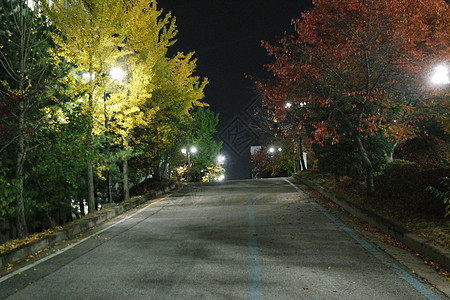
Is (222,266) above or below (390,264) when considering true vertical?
above

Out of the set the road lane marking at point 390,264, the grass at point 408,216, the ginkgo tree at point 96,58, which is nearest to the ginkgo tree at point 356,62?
the grass at point 408,216

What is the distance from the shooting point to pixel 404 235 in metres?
7.35

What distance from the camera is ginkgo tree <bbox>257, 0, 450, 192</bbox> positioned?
38.8ft

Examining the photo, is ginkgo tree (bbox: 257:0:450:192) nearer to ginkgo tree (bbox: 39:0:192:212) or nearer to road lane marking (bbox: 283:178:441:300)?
road lane marking (bbox: 283:178:441:300)

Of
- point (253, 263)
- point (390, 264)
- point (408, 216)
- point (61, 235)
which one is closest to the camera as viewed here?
point (390, 264)

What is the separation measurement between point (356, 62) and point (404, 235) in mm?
7141

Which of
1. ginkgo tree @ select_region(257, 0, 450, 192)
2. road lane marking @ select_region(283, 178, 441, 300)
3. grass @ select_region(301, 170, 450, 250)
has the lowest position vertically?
road lane marking @ select_region(283, 178, 441, 300)

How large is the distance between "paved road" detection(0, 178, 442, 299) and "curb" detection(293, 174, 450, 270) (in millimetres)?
660

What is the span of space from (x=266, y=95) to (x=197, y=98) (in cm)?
1027

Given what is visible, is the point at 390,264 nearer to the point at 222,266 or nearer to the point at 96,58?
the point at 222,266

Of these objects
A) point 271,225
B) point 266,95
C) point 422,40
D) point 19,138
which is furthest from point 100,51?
point 422,40

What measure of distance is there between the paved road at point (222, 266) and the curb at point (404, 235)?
66cm

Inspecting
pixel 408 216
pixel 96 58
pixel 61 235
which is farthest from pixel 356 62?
pixel 61 235

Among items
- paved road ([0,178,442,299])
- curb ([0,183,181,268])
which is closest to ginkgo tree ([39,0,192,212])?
curb ([0,183,181,268])
